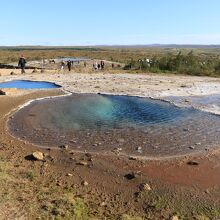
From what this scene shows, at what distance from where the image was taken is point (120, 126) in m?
21.7

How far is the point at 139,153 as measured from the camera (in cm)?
1686

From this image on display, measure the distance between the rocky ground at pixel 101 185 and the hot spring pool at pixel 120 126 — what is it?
113 cm

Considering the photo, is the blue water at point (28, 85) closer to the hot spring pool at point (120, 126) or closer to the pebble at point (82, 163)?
the hot spring pool at point (120, 126)

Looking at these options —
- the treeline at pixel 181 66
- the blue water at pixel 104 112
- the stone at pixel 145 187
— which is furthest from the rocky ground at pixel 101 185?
the treeline at pixel 181 66

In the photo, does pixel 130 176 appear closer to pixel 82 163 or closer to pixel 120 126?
pixel 82 163

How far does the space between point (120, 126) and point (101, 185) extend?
838cm

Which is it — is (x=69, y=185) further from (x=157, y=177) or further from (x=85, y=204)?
(x=157, y=177)

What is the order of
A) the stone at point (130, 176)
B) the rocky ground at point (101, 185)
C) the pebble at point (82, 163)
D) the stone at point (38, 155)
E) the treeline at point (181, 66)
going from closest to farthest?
the rocky ground at point (101, 185)
the stone at point (130, 176)
the pebble at point (82, 163)
the stone at point (38, 155)
the treeline at point (181, 66)

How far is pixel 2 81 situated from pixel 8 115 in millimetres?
18080

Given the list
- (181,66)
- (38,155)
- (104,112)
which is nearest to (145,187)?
(38,155)

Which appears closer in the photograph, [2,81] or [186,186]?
[186,186]

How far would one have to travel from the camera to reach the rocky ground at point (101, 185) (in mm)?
11492

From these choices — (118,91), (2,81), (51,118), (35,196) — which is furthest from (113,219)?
(2,81)

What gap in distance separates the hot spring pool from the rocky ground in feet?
3.70
